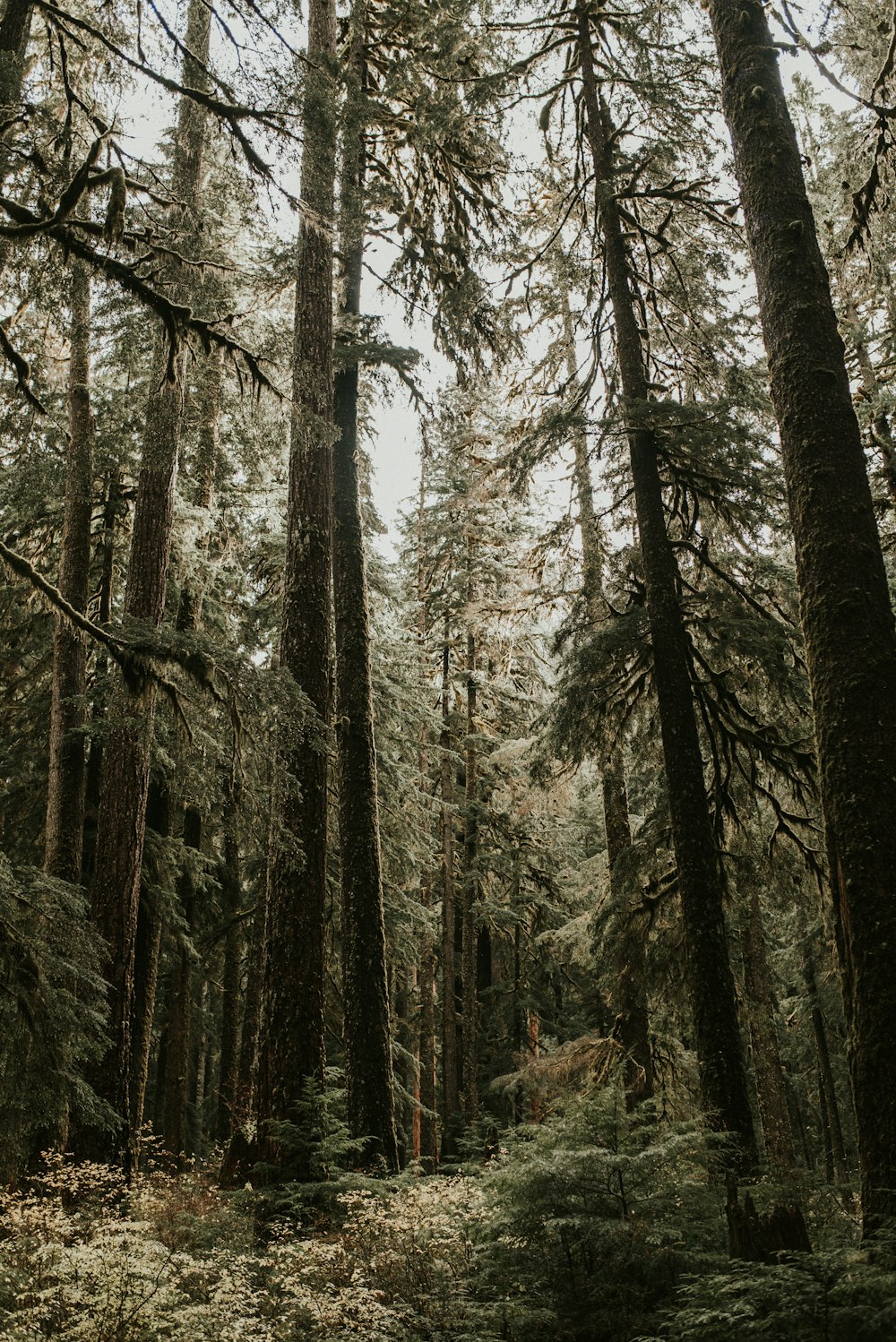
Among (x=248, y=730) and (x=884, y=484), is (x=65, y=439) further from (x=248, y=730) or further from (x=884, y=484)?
(x=884, y=484)

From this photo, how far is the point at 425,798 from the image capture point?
16781mm

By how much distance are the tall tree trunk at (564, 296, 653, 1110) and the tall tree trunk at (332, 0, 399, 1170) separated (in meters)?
2.72

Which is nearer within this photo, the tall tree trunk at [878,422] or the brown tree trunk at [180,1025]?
the tall tree trunk at [878,422]

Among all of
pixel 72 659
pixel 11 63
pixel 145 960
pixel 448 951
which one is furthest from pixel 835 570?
pixel 448 951

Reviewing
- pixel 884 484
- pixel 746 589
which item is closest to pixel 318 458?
pixel 746 589

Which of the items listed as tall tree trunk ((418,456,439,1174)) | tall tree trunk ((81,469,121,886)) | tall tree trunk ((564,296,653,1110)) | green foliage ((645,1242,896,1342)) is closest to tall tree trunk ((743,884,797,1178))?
tall tree trunk ((564,296,653,1110))

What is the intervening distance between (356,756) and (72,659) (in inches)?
180

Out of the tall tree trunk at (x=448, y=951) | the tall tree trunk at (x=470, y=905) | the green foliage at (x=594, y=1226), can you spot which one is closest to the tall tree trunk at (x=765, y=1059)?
the tall tree trunk at (x=470, y=905)

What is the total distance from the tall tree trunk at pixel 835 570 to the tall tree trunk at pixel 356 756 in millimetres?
3940

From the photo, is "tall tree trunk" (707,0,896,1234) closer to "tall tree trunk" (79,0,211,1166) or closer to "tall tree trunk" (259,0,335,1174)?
"tall tree trunk" (259,0,335,1174)

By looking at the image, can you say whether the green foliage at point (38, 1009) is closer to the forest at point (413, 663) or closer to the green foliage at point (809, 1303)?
the forest at point (413, 663)

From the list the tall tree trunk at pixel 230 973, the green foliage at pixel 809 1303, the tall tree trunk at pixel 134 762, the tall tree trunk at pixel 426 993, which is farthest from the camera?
the tall tree trunk at pixel 426 993

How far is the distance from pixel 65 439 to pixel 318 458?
6226 millimetres

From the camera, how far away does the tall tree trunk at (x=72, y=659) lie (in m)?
10.7
